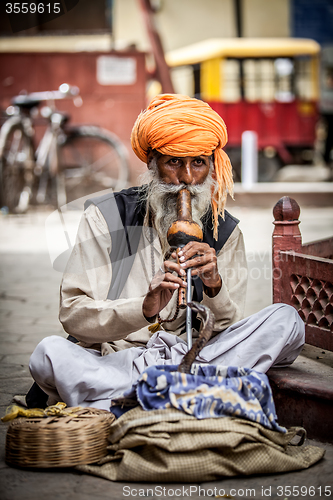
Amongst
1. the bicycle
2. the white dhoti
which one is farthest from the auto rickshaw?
the white dhoti

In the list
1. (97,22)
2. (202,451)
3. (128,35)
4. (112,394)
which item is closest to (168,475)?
(202,451)

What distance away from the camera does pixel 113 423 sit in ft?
6.89

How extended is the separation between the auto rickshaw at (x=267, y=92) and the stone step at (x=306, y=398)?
1071cm

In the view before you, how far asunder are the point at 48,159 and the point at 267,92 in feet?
19.9

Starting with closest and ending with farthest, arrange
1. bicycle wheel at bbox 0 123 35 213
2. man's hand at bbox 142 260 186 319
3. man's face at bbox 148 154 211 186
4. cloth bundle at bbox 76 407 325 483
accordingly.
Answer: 1. cloth bundle at bbox 76 407 325 483
2. man's hand at bbox 142 260 186 319
3. man's face at bbox 148 154 211 186
4. bicycle wheel at bbox 0 123 35 213

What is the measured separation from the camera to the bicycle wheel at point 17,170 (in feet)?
28.2

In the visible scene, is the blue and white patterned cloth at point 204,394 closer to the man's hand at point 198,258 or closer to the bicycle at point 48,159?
the man's hand at point 198,258

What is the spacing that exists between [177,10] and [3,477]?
49.8 ft

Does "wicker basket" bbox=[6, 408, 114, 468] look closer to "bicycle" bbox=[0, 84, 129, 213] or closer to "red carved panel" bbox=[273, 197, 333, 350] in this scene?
"red carved panel" bbox=[273, 197, 333, 350]

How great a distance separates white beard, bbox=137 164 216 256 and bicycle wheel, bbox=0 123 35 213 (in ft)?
20.8

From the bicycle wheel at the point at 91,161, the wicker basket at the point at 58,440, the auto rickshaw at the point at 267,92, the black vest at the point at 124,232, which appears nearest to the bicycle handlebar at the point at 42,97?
the bicycle wheel at the point at 91,161

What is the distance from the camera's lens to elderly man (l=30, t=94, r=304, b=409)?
7.51 ft

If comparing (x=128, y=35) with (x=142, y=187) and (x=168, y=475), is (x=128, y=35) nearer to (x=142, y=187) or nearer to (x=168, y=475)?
(x=142, y=187)

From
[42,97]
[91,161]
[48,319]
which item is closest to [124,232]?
[48,319]
